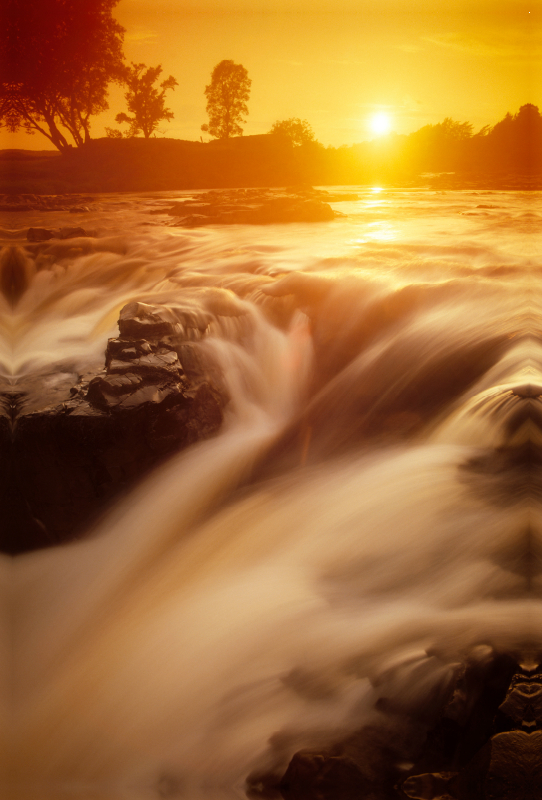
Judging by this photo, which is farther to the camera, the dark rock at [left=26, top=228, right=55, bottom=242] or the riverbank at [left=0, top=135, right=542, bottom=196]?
the dark rock at [left=26, top=228, right=55, bottom=242]

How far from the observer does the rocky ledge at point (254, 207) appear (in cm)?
322

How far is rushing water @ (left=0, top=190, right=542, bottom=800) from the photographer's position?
189cm

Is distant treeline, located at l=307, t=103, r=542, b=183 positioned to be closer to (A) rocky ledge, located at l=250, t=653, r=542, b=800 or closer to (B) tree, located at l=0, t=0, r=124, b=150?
(B) tree, located at l=0, t=0, r=124, b=150

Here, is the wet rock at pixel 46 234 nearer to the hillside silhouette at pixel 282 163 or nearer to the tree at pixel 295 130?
the hillside silhouette at pixel 282 163

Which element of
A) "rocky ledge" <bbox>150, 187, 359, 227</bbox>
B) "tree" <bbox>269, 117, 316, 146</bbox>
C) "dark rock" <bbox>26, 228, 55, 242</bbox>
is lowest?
"dark rock" <bbox>26, 228, 55, 242</bbox>

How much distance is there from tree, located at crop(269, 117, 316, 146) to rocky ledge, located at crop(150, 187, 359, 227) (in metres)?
0.26

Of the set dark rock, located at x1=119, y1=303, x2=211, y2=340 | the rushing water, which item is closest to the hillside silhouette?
the rushing water

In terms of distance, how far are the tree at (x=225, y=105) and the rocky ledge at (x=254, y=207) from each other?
1.12 ft

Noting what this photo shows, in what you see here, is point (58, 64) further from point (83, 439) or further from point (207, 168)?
point (83, 439)

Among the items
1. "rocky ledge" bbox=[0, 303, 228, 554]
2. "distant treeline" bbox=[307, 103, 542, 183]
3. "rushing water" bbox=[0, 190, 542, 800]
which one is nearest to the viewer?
"rushing water" bbox=[0, 190, 542, 800]

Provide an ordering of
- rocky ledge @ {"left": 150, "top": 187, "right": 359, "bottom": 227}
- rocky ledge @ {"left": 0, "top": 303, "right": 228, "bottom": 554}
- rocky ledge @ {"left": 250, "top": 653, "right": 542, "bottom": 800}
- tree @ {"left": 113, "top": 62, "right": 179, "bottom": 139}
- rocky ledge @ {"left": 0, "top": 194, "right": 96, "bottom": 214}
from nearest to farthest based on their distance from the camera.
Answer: rocky ledge @ {"left": 250, "top": 653, "right": 542, "bottom": 800} < rocky ledge @ {"left": 0, "top": 303, "right": 228, "bottom": 554} < tree @ {"left": 113, "top": 62, "right": 179, "bottom": 139} < rocky ledge @ {"left": 0, "top": 194, "right": 96, "bottom": 214} < rocky ledge @ {"left": 150, "top": 187, "right": 359, "bottom": 227}

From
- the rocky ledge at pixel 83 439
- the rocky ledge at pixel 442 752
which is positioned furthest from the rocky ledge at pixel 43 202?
the rocky ledge at pixel 442 752

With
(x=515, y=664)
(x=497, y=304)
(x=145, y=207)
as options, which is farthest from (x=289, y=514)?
(x=145, y=207)

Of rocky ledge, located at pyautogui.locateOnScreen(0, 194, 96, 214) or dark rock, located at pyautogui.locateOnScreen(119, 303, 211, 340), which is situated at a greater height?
rocky ledge, located at pyautogui.locateOnScreen(0, 194, 96, 214)
